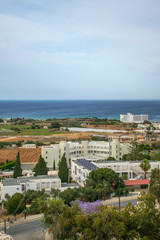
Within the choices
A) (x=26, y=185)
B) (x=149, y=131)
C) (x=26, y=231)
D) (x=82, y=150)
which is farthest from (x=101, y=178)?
(x=149, y=131)

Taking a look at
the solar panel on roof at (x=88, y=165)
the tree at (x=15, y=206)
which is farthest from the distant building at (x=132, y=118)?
the tree at (x=15, y=206)

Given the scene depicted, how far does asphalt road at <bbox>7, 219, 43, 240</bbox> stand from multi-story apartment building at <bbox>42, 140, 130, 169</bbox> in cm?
2325

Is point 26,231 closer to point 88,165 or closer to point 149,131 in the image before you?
point 88,165

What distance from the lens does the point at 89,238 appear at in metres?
16.0

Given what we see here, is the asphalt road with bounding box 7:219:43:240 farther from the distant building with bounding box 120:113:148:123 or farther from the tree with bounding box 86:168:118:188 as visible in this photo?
the distant building with bounding box 120:113:148:123

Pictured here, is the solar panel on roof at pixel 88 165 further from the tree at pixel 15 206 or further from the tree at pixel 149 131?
the tree at pixel 149 131

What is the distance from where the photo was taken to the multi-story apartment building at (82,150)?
4650 cm

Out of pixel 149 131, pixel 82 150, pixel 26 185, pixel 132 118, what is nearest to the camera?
pixel 26 185

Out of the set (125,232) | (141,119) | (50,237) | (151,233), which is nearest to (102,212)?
(125,232)

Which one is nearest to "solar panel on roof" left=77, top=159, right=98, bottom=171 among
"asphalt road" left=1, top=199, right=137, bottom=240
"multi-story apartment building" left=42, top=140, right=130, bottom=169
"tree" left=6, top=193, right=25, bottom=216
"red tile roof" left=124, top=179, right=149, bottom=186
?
"red tile roof" left=124, top=179, right=149, bottom=186

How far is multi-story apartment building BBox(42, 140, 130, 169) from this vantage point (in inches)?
1831

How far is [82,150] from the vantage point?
52188 mm

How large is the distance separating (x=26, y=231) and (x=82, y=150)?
30962 millimetres

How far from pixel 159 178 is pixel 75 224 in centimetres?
1252
